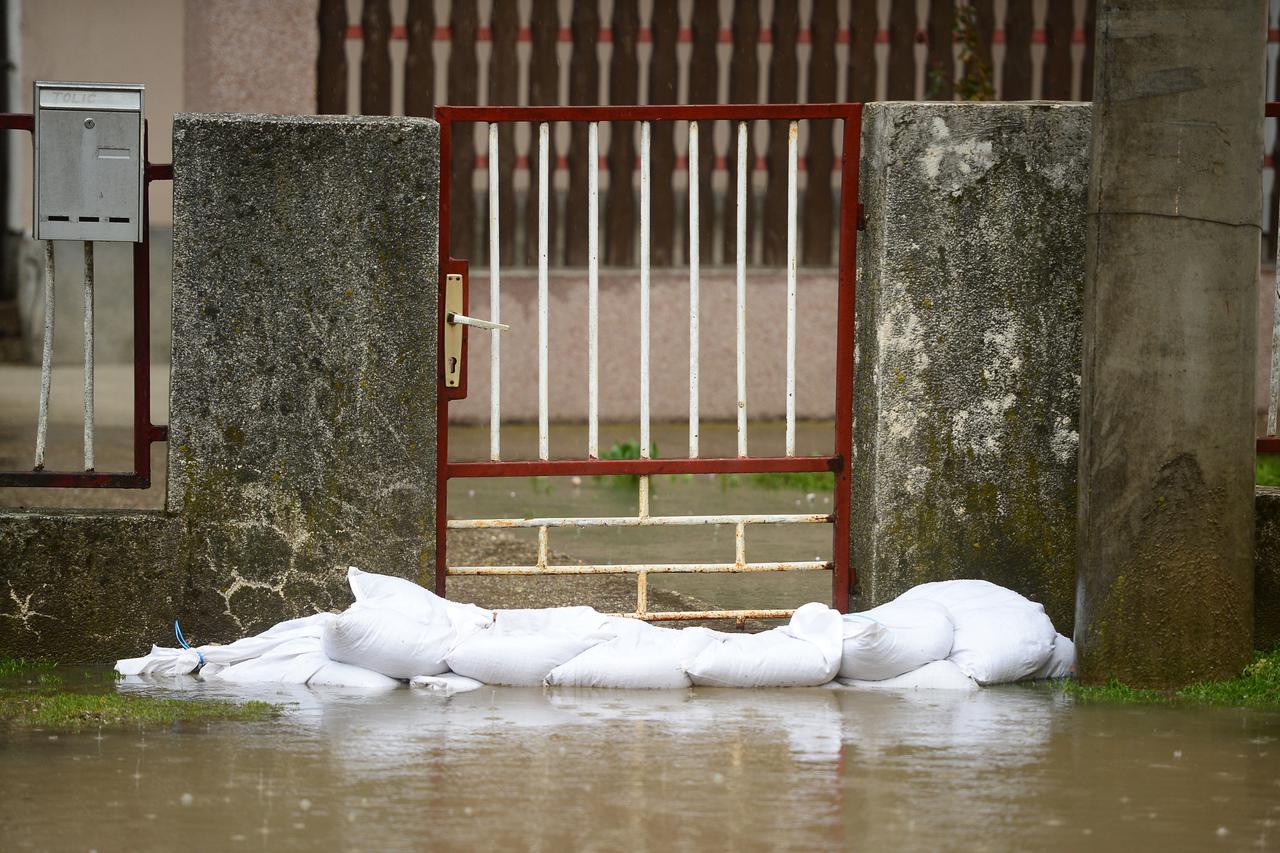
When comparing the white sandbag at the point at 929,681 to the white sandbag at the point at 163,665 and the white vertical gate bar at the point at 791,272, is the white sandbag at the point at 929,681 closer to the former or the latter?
the white vertical gate bar at the point at 791,272

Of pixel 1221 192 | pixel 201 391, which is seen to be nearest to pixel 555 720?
pixel 201 391

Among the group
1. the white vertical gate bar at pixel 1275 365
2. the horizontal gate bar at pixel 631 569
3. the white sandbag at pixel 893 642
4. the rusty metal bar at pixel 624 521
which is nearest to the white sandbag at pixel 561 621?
the horizontal gate bar at pixel 631 569

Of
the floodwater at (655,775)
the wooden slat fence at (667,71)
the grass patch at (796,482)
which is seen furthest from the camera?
the wooden slat fence at (667,71)

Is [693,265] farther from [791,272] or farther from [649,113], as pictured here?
[649,113]

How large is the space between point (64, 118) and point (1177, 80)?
9.75 feet

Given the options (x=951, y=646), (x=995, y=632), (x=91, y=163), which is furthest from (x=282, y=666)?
(x=995, y=632)

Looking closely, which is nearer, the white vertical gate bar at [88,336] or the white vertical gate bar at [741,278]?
the white vertical gate bar at [88,336]

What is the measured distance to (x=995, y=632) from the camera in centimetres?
483

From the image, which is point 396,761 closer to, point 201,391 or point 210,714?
point 210,714

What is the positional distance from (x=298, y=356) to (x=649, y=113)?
1203mm

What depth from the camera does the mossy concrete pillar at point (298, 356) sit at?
16.1 feet

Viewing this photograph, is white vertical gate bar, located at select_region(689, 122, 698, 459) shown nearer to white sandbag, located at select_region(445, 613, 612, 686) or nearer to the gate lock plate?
the gate lock plate

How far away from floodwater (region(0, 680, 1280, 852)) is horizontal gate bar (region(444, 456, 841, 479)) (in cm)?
72

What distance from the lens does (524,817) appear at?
11.5ft
